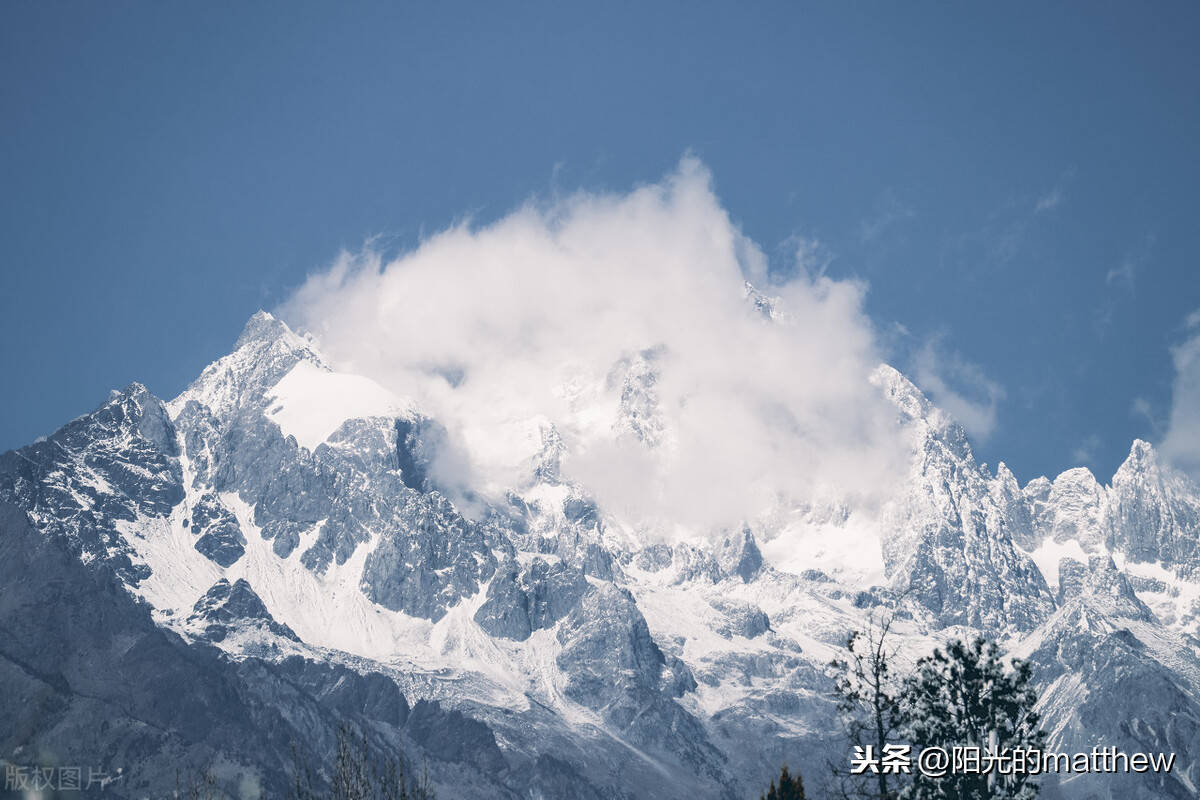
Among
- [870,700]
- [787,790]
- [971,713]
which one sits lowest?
[870,700]

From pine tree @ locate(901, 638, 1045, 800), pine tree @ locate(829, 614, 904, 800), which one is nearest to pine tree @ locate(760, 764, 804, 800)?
pine tree @ locate(901, 638, 1045, 800)

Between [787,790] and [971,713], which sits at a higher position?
[971,713]

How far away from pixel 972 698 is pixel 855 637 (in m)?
8.37

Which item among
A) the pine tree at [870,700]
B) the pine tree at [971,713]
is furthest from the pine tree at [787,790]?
the pine tree at [870,700]

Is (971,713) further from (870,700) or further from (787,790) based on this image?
(787,790)

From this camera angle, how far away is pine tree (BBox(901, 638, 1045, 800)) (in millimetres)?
62812

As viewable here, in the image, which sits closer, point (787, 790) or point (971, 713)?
point (971, 713)

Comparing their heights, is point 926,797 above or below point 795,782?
below

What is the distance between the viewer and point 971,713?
6469 cm

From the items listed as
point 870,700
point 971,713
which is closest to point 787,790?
point 971,713

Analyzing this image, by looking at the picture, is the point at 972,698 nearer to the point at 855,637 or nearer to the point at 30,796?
the point at 855,637

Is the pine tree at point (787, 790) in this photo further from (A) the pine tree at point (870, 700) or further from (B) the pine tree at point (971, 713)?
(A) the pine tree at point (870, 700)

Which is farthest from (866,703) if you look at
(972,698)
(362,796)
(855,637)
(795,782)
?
(362,796)

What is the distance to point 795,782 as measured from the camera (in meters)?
85.2
